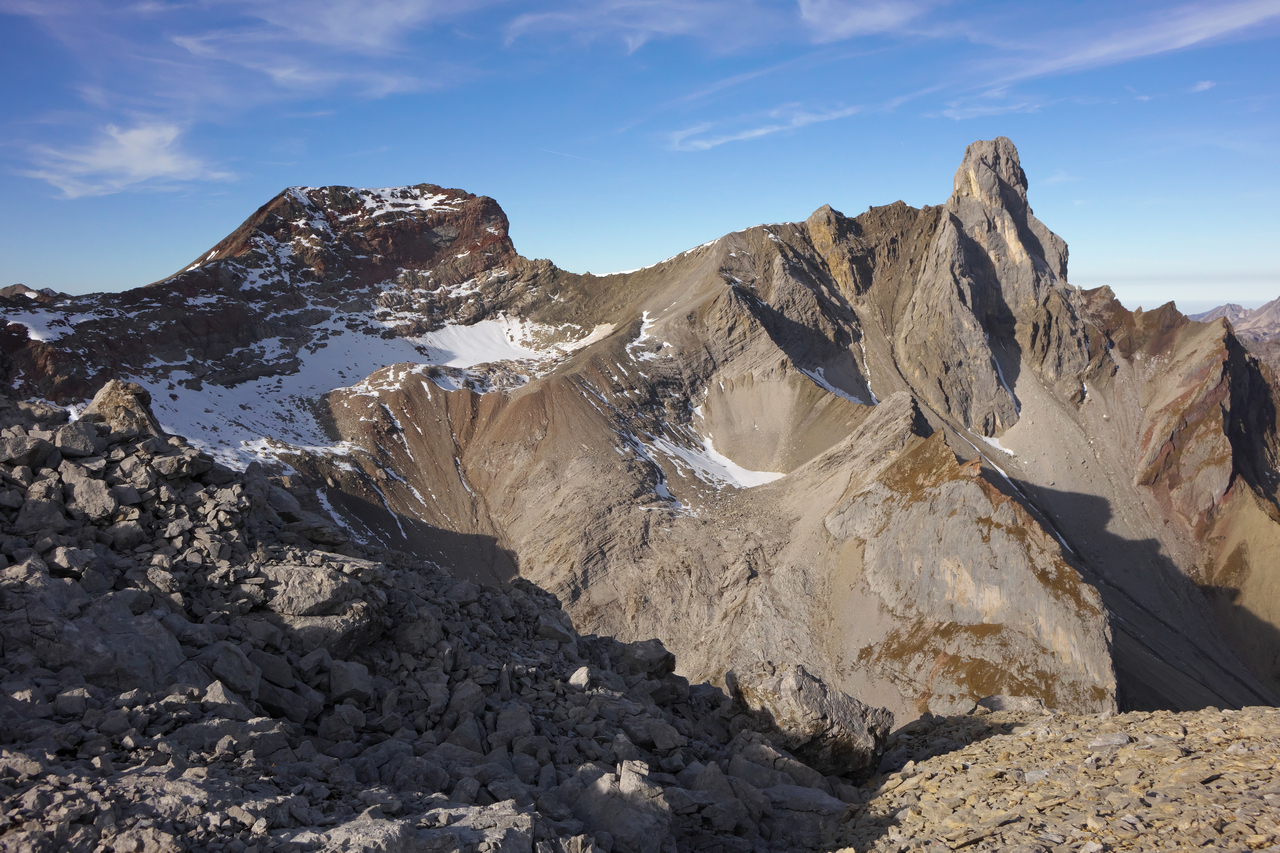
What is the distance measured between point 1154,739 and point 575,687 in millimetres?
9427

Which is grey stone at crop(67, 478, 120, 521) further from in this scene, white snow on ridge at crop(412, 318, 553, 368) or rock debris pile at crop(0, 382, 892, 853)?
white snow on ridge at crop(412, 318, 553, 368)

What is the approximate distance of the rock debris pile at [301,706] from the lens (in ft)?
24.3

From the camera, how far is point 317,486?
5831 cm

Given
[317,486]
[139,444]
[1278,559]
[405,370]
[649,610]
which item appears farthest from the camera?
[405,370]

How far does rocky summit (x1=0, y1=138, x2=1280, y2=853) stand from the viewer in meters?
8.95

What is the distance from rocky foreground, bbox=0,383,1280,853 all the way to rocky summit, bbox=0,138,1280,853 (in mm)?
66

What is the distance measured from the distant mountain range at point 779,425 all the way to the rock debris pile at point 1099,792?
1212cm

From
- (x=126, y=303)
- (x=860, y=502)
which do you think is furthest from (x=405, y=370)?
(x=860, y=502)

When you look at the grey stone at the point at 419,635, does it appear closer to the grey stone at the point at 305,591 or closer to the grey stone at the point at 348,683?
the grey stone at the point at 305,591

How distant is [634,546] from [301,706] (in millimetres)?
47387

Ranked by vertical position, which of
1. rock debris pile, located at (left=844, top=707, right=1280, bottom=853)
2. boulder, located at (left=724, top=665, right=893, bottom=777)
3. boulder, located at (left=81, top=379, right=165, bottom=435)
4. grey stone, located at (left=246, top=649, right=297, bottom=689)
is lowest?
boulder, located at (left=724, top=665, right=893, bottom=777)

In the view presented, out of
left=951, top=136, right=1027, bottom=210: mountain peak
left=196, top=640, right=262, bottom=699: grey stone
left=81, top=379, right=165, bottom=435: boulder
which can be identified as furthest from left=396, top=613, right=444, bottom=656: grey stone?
left=951, top=136, right=1027, bottom=210: mountain peak

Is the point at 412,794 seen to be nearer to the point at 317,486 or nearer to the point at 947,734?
the point at 947,734

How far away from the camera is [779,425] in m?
72.3
